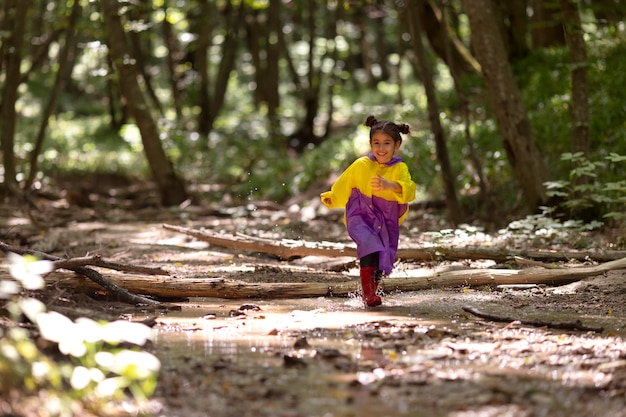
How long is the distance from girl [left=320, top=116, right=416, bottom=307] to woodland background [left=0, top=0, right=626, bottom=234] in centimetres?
322

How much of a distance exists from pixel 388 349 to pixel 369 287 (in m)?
1.77

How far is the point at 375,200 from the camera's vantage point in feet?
23.6

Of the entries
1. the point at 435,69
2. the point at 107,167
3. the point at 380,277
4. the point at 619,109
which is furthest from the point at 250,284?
the point at 435,69

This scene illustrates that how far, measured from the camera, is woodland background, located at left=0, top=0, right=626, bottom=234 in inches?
434

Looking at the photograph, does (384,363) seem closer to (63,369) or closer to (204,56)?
(63,369)

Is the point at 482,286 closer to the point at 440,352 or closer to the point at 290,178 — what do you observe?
the point at 440,352

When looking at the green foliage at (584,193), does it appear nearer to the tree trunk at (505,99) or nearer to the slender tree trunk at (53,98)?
the tree trunk at (505,99)

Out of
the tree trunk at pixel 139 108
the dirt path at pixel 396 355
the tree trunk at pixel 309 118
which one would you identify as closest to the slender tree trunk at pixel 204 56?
the tree trunk at pixel 309 118

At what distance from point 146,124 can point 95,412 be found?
12.2 meters

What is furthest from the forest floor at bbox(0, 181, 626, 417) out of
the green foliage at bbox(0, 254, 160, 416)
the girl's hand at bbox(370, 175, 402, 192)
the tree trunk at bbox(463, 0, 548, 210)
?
the tree trunk at bbox(463, 0, 548, 210)

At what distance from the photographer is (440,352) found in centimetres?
508

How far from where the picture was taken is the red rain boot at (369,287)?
→ 688 centimetres

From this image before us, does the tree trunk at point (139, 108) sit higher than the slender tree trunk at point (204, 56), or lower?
lower

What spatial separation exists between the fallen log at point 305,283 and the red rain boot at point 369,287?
0.49m
